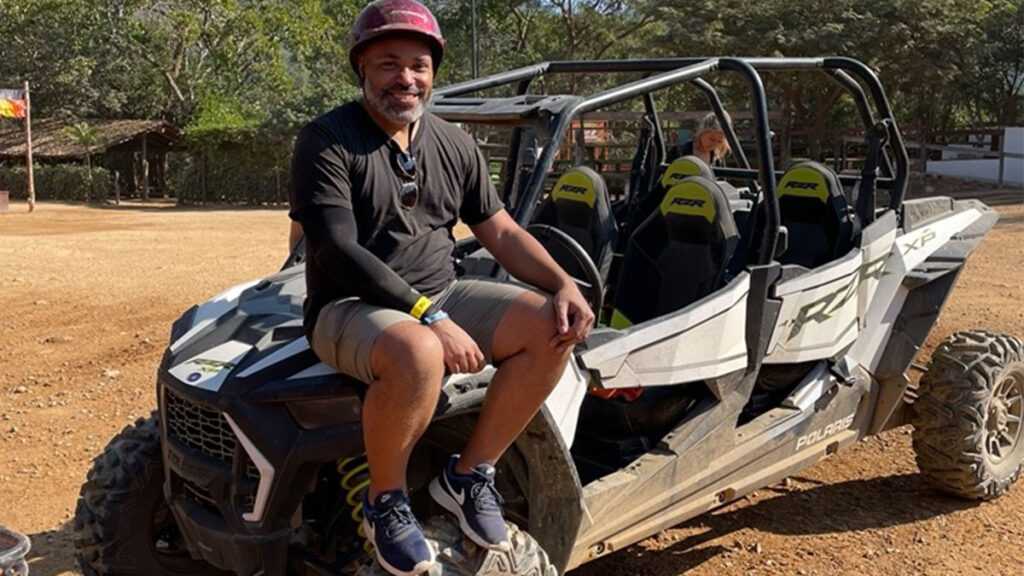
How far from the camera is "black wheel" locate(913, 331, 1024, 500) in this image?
538 centimetres

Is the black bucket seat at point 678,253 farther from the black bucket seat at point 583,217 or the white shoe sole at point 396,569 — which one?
the white shoe sole at point 396,569

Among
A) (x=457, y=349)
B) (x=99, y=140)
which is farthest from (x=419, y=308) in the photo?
(x=99, y=140)

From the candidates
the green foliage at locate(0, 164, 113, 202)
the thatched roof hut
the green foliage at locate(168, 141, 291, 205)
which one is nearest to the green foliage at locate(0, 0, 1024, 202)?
the green foliage at locate(168, 141, 291, 205)

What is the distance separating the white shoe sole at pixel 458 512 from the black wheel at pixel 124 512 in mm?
1318

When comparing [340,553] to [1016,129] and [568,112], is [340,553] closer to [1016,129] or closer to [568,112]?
[568,112]

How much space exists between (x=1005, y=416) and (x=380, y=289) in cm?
A: 390

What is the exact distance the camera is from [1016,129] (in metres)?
27.6

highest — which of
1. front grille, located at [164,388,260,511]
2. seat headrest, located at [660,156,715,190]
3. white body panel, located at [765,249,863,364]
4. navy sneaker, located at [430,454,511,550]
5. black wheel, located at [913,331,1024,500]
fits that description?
seat headrest, located at [660,156,715,190]

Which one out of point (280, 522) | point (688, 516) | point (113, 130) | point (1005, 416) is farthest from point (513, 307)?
point (113, 130)

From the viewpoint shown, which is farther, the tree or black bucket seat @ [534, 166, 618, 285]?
the tree

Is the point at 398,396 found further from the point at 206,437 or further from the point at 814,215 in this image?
the point at 814,215

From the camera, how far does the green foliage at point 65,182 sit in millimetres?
36156

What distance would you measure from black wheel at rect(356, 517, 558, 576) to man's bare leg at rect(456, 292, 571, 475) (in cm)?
18

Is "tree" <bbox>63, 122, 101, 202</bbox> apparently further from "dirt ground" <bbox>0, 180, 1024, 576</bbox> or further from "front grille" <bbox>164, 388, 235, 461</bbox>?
"front grille" <bbox>164, 388, 235, 461</bbox>
